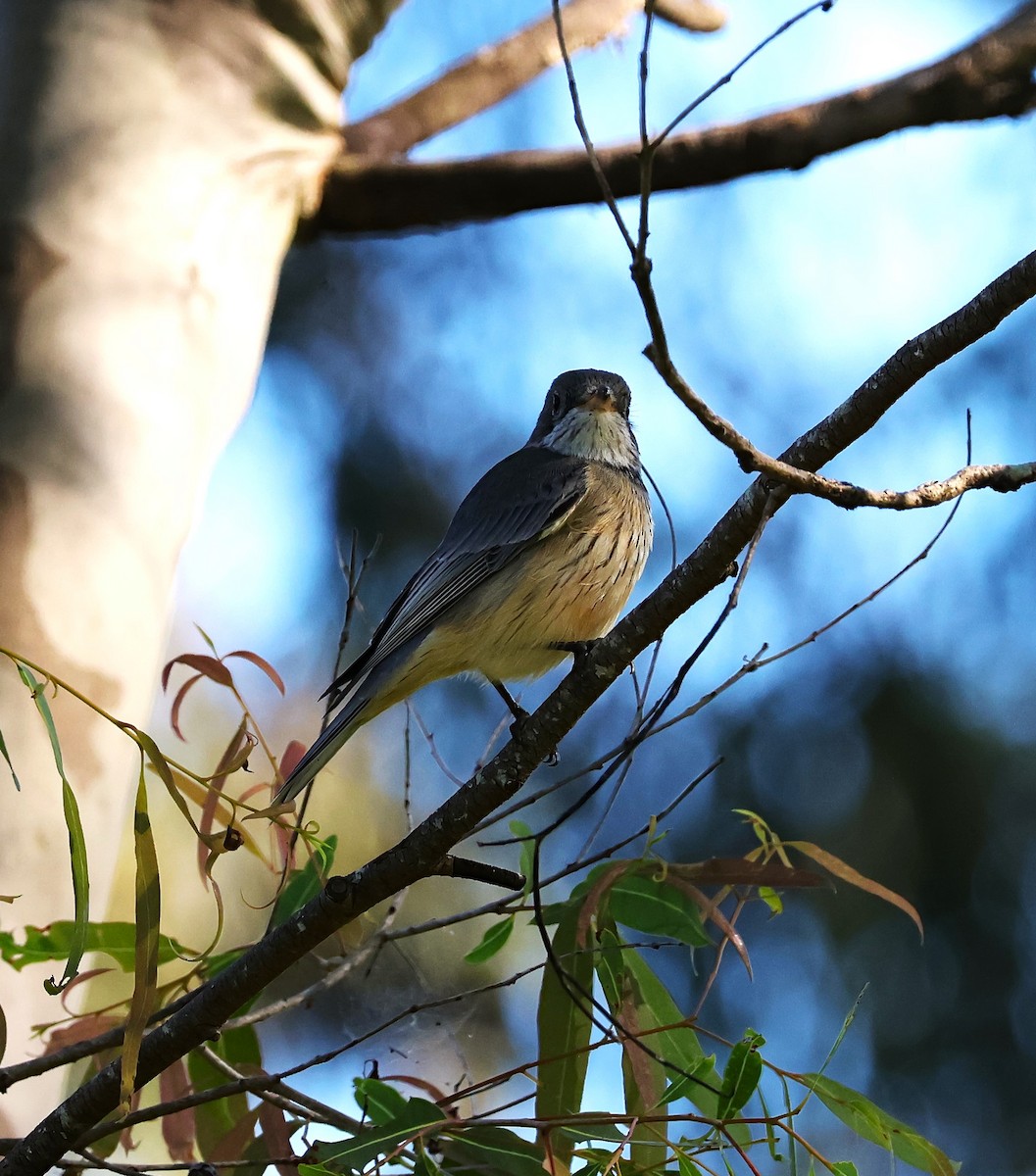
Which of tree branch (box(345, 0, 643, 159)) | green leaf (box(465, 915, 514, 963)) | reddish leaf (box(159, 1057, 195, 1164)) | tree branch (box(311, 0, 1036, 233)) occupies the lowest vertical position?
reddish leaf (box(159, 1057, 195, 1164))

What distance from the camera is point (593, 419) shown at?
13.4 feet

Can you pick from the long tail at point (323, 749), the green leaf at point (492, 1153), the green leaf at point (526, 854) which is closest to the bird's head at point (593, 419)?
the long tail at point (323, 749)

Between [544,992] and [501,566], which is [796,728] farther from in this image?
[544,992]

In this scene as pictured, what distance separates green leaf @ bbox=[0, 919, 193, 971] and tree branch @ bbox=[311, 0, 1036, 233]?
2382 mm

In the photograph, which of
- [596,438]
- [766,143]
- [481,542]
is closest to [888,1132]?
[481,542]

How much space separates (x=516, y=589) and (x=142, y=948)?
1816 mm

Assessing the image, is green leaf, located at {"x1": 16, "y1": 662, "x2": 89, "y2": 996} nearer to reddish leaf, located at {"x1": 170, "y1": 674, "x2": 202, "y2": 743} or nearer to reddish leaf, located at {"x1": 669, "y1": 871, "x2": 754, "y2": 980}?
reddish leaf, located at {"x1": 170, "y1": 674, "x2": 202, "y2": 743}

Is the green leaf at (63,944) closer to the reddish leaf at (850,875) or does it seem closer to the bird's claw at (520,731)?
the bird's claw at (520,731)

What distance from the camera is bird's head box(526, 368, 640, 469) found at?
158 inches

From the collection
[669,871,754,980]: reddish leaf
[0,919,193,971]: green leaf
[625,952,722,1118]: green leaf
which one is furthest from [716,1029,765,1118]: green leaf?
[0,919,193,971]: green leaf

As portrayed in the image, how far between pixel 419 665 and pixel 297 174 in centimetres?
154

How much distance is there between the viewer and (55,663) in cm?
261

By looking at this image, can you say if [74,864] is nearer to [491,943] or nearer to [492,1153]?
[492,1153]

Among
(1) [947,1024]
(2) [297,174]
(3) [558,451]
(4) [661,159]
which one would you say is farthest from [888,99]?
(1) [947,1024]
